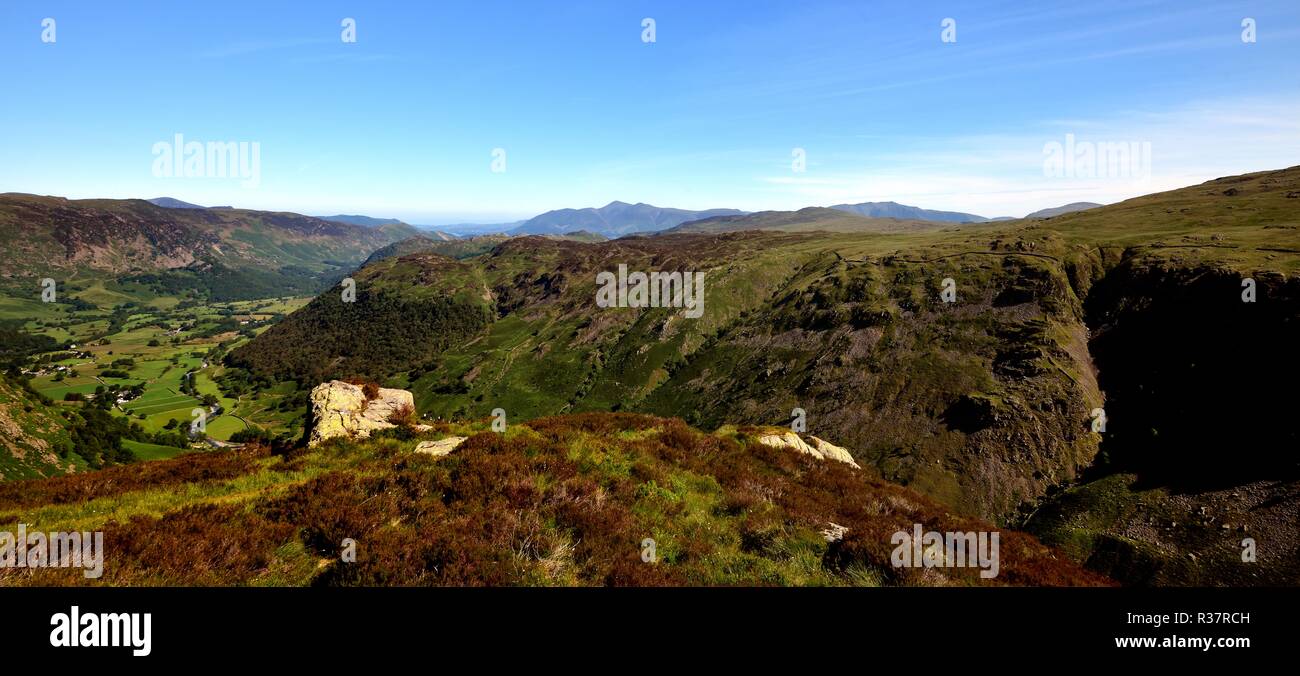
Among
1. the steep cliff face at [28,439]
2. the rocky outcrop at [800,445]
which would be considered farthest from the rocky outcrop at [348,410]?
the steep cliff face at [28,439]

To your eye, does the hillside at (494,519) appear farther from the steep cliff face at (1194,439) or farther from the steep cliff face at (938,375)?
the steep cliff face at (938,375)

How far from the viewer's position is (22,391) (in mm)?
64375

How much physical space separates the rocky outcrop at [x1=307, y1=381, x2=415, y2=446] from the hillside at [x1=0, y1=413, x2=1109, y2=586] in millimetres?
1015

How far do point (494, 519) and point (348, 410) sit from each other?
11541 millimetres

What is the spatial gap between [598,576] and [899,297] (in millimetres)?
137570

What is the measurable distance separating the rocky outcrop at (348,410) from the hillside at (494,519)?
102cm

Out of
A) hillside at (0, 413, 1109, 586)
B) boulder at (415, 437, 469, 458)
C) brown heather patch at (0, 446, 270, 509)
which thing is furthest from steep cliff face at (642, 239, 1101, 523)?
brown heather patch at (0, 446, 270, 509)

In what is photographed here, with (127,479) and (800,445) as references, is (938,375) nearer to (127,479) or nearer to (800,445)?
(800,445)

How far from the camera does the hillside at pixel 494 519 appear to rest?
342 inches

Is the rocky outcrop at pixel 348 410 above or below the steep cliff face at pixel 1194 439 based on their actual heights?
above

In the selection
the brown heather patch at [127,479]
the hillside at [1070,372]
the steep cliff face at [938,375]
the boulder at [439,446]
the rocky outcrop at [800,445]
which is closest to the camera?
the brown heather patch at [127,479]

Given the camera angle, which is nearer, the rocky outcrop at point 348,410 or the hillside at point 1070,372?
the rocky outcrop at point 348,410
